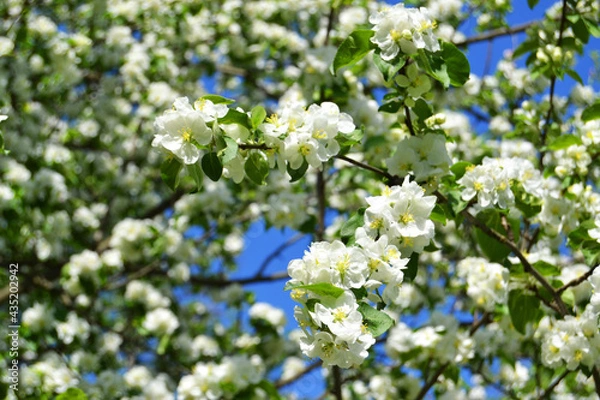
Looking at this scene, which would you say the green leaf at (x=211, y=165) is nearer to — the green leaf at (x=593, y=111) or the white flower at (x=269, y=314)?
the green leaf at (x=593, y=111)

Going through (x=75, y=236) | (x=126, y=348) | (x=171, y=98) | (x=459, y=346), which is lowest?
(x=459, y=346)

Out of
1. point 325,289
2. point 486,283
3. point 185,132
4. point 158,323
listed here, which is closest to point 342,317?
point 325,289

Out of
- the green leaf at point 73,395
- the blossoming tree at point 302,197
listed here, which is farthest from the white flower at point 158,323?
the green leaf at point 73,395

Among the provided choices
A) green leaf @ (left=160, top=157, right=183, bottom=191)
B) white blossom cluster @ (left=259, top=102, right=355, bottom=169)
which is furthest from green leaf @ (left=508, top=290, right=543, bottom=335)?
green leaf @ (left=160, top=157, right=183, bottom=191)

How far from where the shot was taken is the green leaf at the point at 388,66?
1.82m

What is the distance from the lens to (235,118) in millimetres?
1705

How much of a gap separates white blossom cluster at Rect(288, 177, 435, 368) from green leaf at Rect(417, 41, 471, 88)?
38 centimetres

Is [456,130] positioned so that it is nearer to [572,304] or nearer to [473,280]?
[473,280]

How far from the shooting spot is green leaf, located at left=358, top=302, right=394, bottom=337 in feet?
4.96

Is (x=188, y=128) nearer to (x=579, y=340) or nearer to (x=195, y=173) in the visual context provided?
(x=195, y=173)

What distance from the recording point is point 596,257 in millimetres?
2031

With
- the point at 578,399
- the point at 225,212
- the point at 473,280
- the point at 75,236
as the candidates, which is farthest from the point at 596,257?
the point at 75,236

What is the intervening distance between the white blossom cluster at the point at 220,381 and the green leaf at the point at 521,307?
4.41ft

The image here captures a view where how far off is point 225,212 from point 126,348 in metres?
1.30
